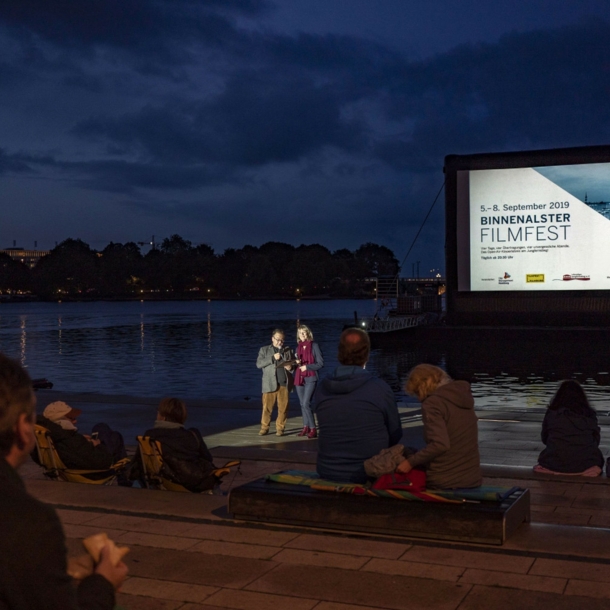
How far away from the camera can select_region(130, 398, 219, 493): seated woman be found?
7637mm

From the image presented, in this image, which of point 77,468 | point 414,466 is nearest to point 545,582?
point 414,466

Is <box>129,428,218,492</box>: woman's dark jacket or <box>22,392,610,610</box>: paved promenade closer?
<box>22,392,610,610</box>: paved promenade

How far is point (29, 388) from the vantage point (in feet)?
7.63

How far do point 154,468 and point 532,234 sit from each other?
39674mm

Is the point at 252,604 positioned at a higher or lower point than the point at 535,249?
lower

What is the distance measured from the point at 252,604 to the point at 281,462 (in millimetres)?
5315

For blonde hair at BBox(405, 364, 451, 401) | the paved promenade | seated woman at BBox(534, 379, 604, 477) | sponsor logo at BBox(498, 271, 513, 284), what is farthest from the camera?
sponsor logo at BBox(498, 271, 513, 284)

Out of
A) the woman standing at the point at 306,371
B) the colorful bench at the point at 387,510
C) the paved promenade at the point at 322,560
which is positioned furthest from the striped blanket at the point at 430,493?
the woman standing at the point at 306,371

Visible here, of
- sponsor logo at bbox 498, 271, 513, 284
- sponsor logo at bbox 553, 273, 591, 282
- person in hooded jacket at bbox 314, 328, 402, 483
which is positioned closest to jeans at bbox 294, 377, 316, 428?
person in hooded jacket at bbox 314, 328, 402, 483

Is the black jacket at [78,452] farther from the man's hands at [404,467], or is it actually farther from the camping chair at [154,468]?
the man's hands at [404,467]

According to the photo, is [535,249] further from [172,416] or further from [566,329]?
[172,416]

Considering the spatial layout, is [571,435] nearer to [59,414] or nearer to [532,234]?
[59,414]

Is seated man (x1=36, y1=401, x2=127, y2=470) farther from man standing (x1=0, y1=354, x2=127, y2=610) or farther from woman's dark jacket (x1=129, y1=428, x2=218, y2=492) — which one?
man standing (x1=0, y1=354, x2=127, y2=610)

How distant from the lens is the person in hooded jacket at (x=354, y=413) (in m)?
6.18
